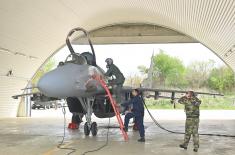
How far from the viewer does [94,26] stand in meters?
25.4

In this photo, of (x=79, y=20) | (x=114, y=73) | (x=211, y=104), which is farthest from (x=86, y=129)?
(x=211, y=104)

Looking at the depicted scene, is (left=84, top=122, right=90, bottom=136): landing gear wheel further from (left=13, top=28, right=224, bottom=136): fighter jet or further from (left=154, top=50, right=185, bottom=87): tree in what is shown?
(left=154, top=50, right=185, bottom=87): tree

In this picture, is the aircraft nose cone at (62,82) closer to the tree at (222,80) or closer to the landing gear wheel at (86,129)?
the landing gear wheel at (86,129)

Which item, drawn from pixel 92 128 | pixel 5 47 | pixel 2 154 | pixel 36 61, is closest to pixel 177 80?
pixel 36 61

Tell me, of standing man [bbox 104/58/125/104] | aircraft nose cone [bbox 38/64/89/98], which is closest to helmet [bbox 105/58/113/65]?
standing man [bbox 104/58/125/104]

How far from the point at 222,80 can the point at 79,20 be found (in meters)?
41.8

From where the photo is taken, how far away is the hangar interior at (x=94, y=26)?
1483cm

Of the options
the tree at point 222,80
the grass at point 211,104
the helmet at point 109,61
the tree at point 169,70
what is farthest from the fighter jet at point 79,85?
the tree at point 169,70

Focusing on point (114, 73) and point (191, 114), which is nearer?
point (191, 114)

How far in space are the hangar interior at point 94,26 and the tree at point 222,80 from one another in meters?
31.4

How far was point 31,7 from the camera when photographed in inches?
659

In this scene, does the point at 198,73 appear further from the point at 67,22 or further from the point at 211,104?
the point at 67,22

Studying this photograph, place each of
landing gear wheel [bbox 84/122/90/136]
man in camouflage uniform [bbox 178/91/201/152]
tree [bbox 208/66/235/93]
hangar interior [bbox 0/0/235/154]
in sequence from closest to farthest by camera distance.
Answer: man in camouflage uniform [bbox 178/91/201/152], landing gear wheel [bbox 84/122/90/136], hangar interior [bbox 0/0/235/154], tree [bbox 208/66/235/93]

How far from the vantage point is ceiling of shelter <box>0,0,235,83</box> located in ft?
46.9
